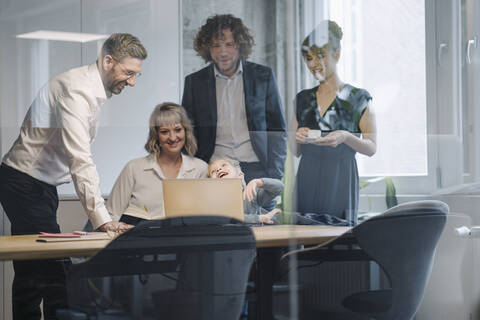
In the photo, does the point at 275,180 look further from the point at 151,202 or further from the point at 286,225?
the point at 151,202

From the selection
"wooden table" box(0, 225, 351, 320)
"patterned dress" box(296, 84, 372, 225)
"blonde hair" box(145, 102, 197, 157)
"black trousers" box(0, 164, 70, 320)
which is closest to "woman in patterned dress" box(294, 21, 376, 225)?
"patterned dress" box(296, 84, 372, 225)

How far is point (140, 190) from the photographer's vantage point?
6.36ft

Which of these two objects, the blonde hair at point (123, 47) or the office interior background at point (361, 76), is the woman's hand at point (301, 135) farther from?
the blonde hair at point (123, 47)

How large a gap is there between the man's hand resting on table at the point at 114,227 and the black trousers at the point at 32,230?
0.15 m

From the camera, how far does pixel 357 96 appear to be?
7.98 ft

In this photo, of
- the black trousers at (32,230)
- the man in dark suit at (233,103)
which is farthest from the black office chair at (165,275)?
the man in dark suit at (233,103)

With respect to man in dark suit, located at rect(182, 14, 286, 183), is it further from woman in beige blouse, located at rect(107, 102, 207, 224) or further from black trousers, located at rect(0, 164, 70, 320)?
black trousers, located at rect(0, 164, 70, 320)

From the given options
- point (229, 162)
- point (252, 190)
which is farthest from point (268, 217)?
point (229, 162)

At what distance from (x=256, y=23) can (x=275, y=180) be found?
58cm

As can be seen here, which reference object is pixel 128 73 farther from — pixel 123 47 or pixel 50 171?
pixel 50 171

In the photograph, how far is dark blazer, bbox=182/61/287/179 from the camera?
203 centimetres

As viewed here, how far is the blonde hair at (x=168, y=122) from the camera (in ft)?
6.40

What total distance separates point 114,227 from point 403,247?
1064mm

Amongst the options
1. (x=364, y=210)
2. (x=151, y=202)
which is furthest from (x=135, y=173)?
(x=364, y=210)
